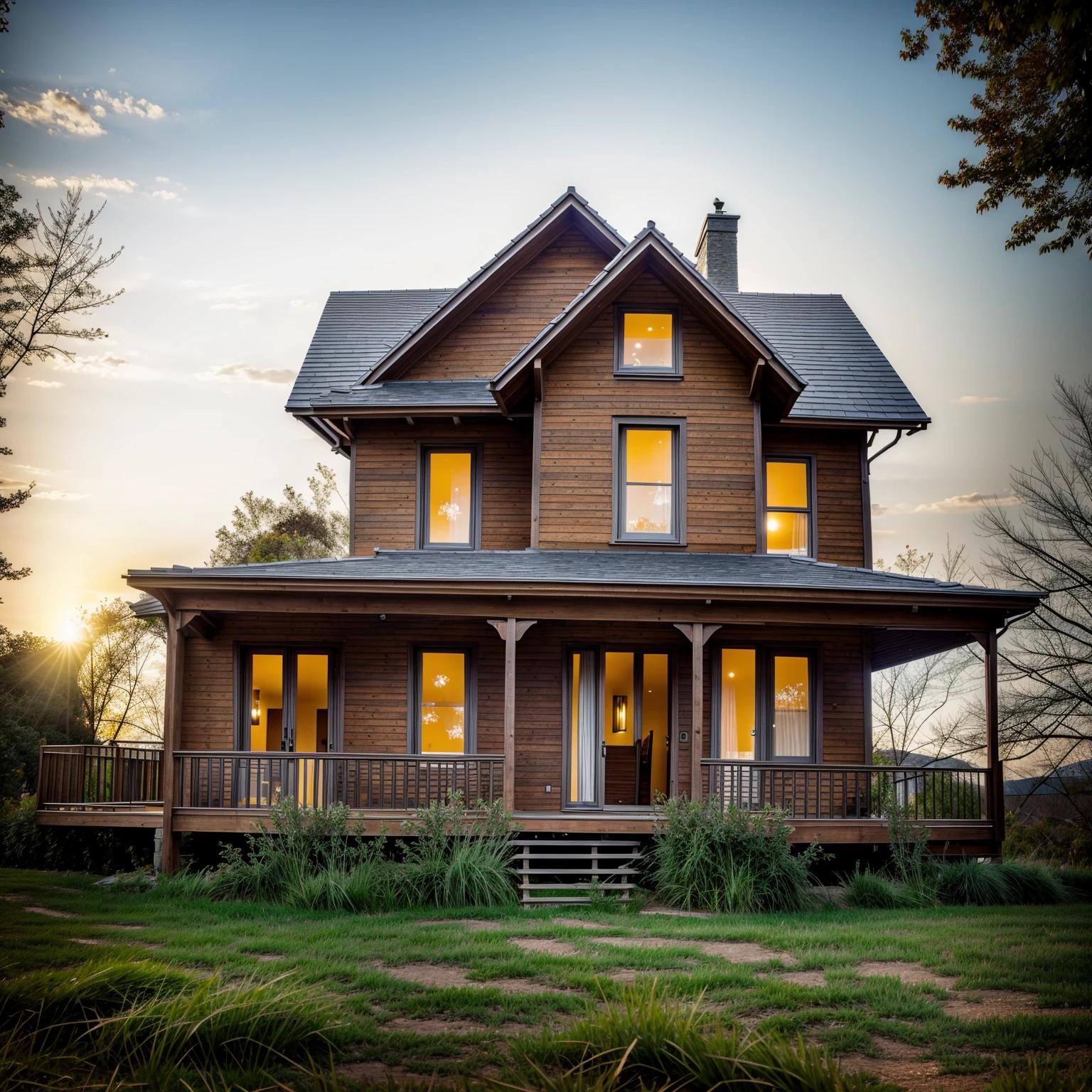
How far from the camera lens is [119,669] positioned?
36406 millimetres

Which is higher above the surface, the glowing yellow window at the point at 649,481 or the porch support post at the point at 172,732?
the glowing yellow window at the point at 649,481

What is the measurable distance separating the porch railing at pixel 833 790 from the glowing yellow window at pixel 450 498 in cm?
571

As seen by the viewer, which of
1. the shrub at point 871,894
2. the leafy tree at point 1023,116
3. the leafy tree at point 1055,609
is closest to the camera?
the leafy tree at point 1023,116

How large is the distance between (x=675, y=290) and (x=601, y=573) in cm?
537

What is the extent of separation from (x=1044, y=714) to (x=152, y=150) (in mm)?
22241

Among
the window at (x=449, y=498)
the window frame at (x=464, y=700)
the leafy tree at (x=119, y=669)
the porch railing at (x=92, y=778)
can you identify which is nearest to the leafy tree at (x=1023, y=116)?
the window at (x=449, y=498)

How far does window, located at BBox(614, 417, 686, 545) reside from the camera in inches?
614

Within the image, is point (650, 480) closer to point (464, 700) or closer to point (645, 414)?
point (645, 414)

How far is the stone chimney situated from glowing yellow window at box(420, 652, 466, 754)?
10.2m

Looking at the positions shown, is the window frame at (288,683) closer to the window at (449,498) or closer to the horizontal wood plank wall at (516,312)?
the window at (449,498)

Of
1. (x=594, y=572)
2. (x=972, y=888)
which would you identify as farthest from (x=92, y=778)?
(x=972, y=888)

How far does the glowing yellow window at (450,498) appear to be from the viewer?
53.9 ft

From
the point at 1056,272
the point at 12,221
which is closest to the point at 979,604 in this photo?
the point at 1056,272

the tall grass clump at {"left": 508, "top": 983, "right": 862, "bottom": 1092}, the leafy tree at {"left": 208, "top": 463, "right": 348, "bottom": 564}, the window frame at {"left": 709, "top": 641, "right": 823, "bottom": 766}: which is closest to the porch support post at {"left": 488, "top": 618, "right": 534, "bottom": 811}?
the window frame at {"left": 709, "top": 641, "right": 823, "bottom": 766}
